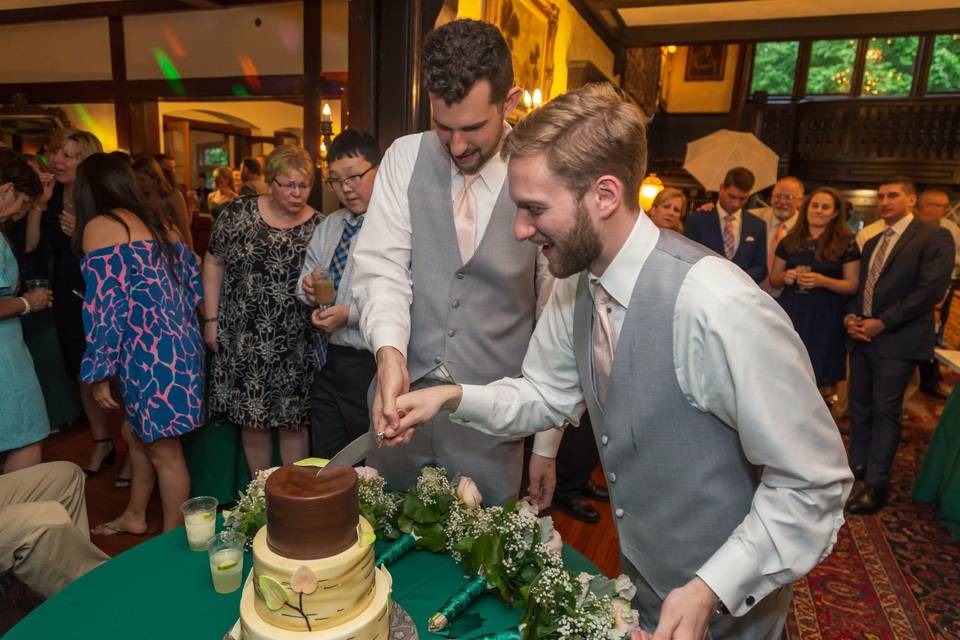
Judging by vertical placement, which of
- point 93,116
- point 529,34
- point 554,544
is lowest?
point 554,544

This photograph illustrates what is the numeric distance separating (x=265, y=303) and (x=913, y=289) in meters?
3.63

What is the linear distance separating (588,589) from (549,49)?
182 inches

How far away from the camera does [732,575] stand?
41.7 inches

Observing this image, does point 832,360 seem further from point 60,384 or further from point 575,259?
point 60,384

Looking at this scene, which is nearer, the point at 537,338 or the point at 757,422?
the point at 757,422

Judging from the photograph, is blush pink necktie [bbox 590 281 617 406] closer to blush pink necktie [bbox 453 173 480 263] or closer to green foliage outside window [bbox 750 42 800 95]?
blush pink necktie [bbox 453 173 480 263]

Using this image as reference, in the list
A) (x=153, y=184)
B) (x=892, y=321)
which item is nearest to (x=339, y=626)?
(x=153, y=184)

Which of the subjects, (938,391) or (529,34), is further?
(938,391)

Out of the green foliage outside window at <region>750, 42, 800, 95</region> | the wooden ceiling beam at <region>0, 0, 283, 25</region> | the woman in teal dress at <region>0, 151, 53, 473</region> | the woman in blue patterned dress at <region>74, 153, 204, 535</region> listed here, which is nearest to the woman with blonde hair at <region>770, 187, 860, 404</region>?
the woman in blue patterned dress at <region>74, 153, 204, 535</region>

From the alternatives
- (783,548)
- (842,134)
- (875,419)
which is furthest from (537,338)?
(842,134)

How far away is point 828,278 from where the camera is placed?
4.35 m

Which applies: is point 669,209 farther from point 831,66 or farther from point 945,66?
point 945,66

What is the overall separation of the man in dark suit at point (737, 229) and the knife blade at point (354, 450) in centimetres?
421

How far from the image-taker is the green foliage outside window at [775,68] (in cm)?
1152
